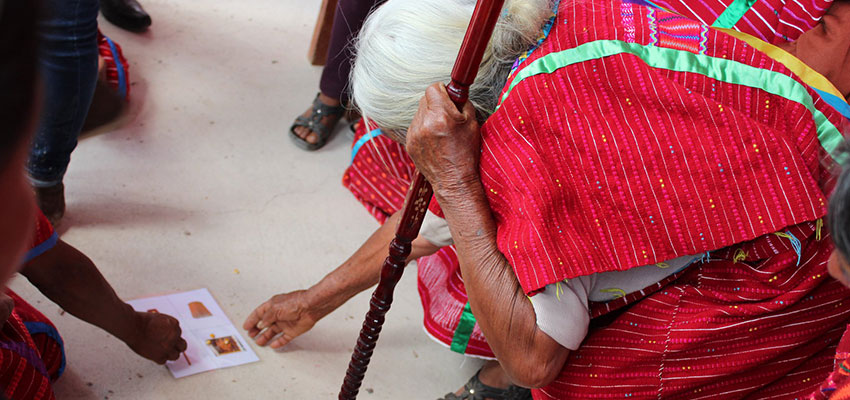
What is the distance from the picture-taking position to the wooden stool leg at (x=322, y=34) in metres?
3.14

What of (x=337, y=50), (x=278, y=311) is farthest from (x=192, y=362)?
(x=337, y=50)

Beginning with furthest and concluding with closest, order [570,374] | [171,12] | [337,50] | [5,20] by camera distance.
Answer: [171,12], [337,50], [570,374], [5,20]

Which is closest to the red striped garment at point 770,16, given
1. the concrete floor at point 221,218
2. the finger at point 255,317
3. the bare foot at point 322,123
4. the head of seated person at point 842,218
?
the head of seated person at point 842,218

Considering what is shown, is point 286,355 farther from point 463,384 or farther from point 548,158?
point 548,158

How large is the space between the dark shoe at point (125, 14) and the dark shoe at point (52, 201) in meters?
1.17

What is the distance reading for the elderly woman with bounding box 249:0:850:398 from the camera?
137cm

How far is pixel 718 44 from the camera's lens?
4.77 ft

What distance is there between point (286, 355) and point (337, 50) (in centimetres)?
118

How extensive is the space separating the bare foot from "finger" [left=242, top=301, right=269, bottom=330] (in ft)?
3.20

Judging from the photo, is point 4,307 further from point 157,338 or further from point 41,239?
point 157,338

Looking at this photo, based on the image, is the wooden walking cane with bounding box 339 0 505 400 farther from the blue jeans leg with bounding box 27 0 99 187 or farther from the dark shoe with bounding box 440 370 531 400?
the blue jeans leg with bounding box 27 0 99 187

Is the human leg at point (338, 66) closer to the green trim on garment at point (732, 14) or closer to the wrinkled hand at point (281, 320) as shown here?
the wrinkled hand at point (281, 320)

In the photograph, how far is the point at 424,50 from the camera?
5.13 feet

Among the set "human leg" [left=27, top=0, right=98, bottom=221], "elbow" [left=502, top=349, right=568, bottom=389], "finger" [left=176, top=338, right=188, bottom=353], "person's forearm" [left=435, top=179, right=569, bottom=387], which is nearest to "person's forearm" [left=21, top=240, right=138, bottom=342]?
"finger" [left=176, top=338, right=188, bottom=353]
